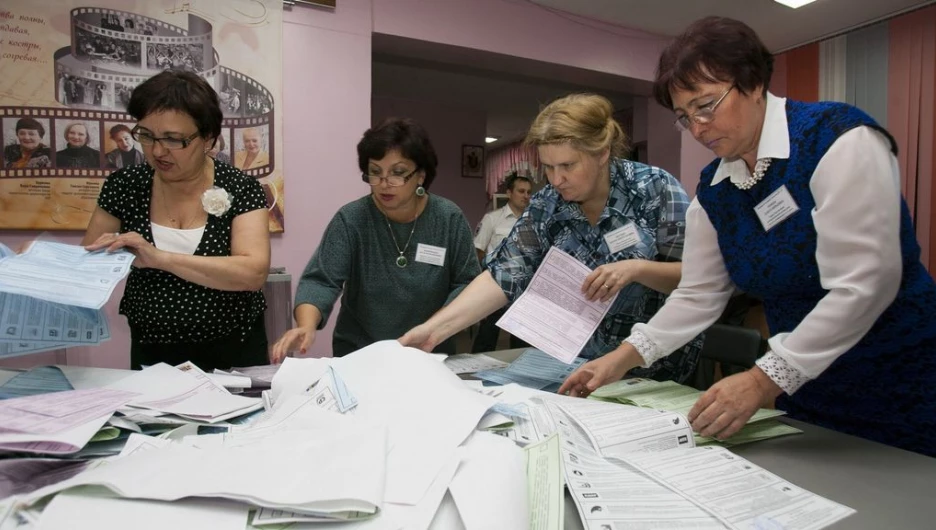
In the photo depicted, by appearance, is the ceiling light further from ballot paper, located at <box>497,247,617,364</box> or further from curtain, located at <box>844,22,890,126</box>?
ballot paper, located at <box>497,247,617,364</box>

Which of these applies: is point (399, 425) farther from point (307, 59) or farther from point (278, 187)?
point (307, 59)

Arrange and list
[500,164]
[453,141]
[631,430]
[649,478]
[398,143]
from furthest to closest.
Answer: [500,164] → [453,141] → [398,143] → [631,430] → [649,478]

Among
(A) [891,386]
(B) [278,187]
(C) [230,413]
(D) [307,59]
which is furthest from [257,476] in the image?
(D) [307,59]

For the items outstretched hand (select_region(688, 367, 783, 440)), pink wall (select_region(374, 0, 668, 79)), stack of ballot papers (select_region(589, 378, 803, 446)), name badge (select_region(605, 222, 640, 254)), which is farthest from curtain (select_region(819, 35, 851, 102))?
outstretched hand (select_region(688, 367, 783, 440))

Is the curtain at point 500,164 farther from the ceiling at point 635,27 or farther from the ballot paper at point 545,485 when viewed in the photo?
the ballot paper at point 545,485

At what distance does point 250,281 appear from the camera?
1449 mm

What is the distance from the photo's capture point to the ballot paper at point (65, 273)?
3.18 feet

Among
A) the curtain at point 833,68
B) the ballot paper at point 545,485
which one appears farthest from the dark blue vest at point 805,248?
the curtain at point 833,68

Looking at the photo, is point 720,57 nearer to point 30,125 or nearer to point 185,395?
point 185,395

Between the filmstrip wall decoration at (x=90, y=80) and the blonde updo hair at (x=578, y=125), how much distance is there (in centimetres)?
230

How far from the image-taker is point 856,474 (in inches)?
32.1

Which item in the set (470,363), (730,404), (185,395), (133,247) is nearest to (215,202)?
(133,247)

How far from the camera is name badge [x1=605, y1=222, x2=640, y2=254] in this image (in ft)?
4.77

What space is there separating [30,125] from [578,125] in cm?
274
